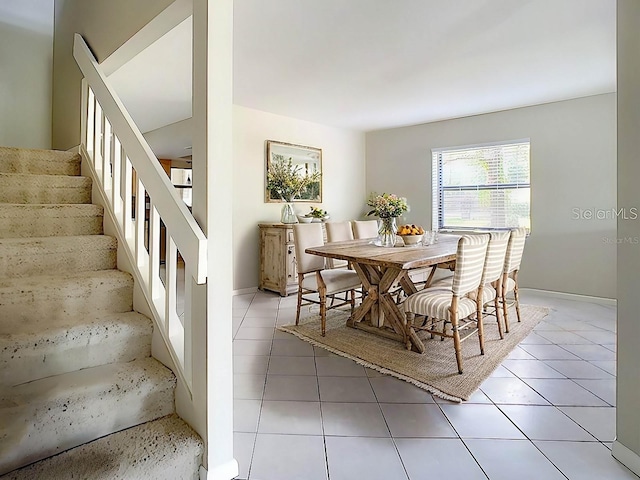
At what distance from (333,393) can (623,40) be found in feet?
7.34

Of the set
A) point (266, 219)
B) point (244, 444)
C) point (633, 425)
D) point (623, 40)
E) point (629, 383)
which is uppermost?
point (623, 40)

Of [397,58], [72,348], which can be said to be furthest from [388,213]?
[72,348]

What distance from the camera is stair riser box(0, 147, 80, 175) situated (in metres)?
2.41

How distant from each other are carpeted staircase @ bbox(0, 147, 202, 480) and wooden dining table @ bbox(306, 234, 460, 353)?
1.62 m

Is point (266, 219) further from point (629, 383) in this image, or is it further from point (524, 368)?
point (629, 383)

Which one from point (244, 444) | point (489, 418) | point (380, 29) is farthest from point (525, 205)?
point (244, 444)

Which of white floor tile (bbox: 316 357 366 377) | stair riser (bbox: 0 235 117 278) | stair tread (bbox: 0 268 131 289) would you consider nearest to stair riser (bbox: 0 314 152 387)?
stair tread (bbox: 0 268 131 289)

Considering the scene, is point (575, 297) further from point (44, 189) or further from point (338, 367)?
point (44, 189)

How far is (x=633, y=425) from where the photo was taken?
5.16 ft

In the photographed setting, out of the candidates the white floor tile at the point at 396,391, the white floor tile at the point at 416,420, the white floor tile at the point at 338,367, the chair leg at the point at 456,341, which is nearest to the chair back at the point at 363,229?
the white floor tile at the point at 338,367

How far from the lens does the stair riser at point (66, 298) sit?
1549 mm

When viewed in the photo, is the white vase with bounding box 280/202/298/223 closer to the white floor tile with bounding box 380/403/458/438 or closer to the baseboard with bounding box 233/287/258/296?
the baseboard with bounding box 233/287/258/296

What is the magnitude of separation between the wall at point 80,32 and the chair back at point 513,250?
116 inches

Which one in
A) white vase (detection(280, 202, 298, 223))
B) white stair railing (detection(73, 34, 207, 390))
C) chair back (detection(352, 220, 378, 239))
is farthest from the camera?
white vase (detection(280, 202, 298, 223))
